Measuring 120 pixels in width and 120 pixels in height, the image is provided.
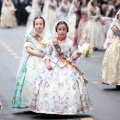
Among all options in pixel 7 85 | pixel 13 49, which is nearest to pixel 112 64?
pixel 7 85

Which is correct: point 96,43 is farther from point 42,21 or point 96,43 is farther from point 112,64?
point 42,21

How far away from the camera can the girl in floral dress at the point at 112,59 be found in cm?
1537

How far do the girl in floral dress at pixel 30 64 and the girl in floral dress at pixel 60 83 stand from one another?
0.55 meters

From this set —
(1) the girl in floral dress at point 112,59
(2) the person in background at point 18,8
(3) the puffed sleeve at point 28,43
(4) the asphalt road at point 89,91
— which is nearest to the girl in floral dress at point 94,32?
(4) the asphalt road at point 89,91

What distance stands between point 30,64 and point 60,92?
3.67ft

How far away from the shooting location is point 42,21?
39.3 ft

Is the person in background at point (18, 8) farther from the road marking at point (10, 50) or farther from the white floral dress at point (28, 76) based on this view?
the white floral dress at point (28, 76)

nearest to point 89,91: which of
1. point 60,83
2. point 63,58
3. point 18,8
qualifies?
point 63,58

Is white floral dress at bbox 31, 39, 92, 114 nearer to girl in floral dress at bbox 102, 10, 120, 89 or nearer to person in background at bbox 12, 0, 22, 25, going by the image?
girl in floral dress at bbox 102, 10, 120, 89

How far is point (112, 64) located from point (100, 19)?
11.0 m

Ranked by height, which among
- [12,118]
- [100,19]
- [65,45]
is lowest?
[12,118]

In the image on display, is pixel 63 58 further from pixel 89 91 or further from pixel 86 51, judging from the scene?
pixel 89 91

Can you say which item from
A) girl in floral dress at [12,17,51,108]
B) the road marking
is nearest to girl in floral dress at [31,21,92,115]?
girl in floral dress at [12,17,51,108]

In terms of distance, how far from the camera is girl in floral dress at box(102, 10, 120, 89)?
50.4ft
